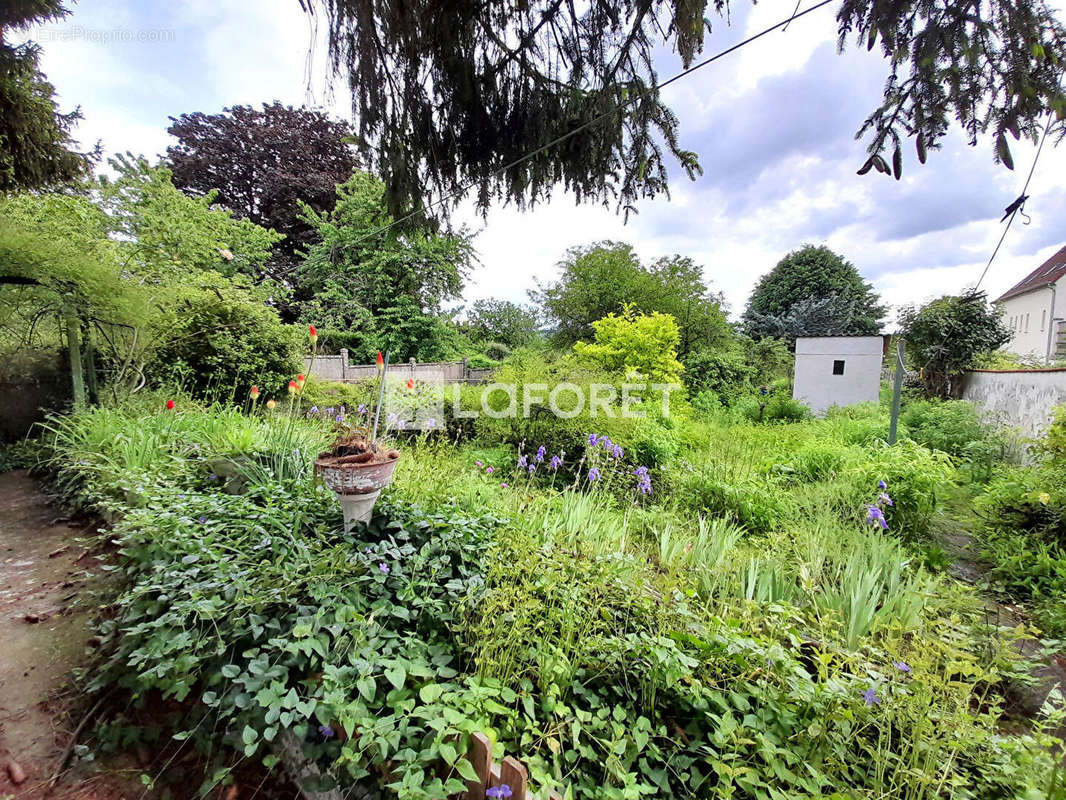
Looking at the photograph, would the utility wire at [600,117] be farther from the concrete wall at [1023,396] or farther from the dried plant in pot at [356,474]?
the concrete wall at [1023,396]

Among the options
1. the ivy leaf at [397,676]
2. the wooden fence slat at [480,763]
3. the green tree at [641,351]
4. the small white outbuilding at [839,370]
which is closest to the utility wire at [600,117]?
the ivy leaf at [397,676]

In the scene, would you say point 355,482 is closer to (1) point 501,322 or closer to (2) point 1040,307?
(1) point 501,322

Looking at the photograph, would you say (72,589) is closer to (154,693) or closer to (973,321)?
(154,693)

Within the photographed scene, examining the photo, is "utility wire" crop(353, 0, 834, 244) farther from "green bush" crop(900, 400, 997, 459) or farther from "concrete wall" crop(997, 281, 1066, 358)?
Result: "concrete wall" crop(997, 281, 1066, 358)

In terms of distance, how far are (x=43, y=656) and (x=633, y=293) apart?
11.6 metres

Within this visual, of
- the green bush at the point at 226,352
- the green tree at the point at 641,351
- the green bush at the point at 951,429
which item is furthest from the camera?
the green tree at the point at 641,351

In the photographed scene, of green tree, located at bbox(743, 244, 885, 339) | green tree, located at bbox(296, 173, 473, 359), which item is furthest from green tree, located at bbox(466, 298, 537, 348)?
green tree, located at bbox(743, 244, 885, 339)

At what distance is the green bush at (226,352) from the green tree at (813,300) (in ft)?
62.3

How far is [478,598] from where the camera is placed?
138 centimetres

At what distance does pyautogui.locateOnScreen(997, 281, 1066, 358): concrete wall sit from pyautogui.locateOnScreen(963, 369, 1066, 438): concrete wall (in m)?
7.93

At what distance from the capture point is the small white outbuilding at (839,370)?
30.0 feet

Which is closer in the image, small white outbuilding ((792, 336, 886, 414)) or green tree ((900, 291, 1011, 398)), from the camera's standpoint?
green tree ((900, 291, 1011, 398))

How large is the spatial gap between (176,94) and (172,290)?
2.31 m

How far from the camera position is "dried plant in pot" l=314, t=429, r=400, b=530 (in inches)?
67.1
